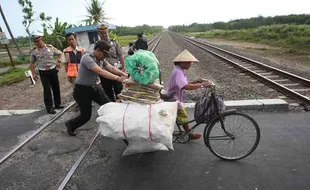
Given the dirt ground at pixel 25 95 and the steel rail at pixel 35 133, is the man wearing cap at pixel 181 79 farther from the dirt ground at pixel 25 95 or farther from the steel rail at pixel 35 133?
the dirt ground at pixel 25 95

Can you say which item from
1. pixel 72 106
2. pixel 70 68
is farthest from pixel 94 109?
pixel 70 68

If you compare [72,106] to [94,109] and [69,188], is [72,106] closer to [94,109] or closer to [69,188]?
[94,109]

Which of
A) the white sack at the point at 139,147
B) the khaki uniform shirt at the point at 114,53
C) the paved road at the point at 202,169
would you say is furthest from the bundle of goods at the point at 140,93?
the khaki uniform shirt at the point at 114,53

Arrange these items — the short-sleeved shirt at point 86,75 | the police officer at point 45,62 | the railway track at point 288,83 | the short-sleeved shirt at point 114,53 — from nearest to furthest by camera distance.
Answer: the short-sleeved shirt at point 86,75 → the short-sleeved shirt at point 114,53 → the police officer at point 45,62 → the railway track at point 288,83

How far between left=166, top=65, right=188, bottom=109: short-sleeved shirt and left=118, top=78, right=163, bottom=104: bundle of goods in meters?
0.38

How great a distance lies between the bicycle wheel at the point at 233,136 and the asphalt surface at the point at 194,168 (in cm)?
15

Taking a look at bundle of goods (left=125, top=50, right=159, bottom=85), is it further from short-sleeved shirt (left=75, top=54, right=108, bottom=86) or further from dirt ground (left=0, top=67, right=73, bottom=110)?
dirt ground (left=0, top=67, right=73, bottom=110)

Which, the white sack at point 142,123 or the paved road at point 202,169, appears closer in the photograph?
the white sack at point 142,123

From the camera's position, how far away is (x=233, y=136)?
366 centimetres

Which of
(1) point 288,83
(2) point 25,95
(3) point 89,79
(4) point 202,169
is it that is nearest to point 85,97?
(3) point 89,79

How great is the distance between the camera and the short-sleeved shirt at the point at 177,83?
343cm

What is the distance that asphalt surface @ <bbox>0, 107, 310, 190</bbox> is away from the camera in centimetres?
316

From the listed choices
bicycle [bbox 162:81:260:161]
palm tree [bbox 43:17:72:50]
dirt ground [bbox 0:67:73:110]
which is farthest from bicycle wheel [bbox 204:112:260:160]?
palm tree [bbox 43:17:72:50]

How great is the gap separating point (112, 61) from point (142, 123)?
9.37ft
